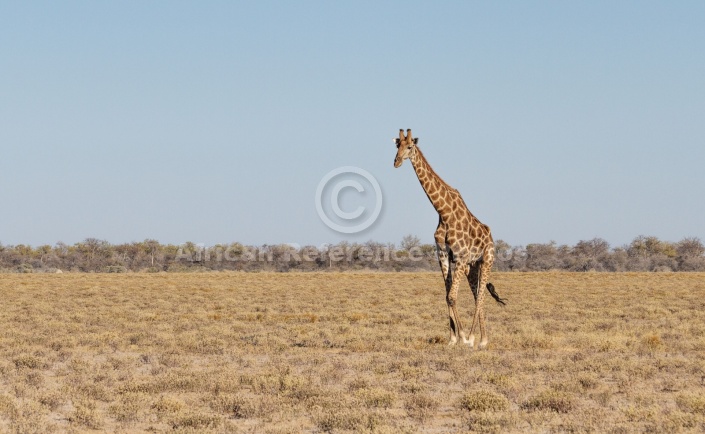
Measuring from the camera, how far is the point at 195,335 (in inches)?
682

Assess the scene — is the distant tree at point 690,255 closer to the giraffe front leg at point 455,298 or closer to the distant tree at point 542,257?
the distant tree at point 542,257

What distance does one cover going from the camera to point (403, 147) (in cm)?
1470

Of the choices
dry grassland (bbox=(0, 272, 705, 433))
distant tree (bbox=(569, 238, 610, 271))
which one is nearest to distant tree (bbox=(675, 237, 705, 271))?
distant tree (bbox=(569, 238, 610, 271))

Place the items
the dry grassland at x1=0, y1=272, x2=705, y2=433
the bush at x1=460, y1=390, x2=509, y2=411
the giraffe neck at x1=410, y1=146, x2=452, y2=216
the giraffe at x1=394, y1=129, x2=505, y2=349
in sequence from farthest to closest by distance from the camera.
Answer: the giraffe neck at x1=410, y1=146, x2=452, y2=216 → the giraffe at x1=394, y1=129, x2=505, y2=349 → the bush at x1=460, y1=390, x2=509, y2=411 → the dry grassland at x1=0, y1=272, x2=705, y2=433

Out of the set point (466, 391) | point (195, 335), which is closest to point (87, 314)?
point (195, 335)

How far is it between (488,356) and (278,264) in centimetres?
7988

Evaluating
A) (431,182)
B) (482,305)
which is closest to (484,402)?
(482,305)

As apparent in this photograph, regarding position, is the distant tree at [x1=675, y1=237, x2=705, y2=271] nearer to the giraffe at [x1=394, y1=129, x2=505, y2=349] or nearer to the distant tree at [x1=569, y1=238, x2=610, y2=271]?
the distant tree at [x1=569, y1=238, x2=610, y2=271]

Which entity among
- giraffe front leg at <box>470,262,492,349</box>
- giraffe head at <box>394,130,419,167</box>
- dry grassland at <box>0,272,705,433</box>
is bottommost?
dry grassland at <box>0,272,705,433</box>

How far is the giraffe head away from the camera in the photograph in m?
14.6

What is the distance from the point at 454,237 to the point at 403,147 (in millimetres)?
1968

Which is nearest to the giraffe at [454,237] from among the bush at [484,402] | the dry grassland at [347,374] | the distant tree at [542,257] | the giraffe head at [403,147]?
the giraffe head at [403,147]

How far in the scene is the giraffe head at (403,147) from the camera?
14.6m

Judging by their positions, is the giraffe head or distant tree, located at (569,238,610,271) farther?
distant tree, located at (569,238,610,271)
